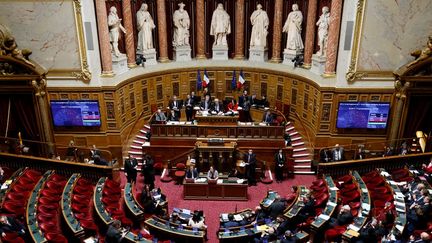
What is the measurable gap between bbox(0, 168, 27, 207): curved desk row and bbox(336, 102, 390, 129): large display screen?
1250cm

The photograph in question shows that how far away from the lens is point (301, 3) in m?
19.7

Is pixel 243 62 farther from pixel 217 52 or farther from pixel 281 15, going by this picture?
pixel 281 15

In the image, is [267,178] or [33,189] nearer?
[33,189]

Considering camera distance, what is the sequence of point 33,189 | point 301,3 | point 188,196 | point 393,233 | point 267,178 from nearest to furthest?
1. point 393,233
2. point 33,189
3. point 188,196
4. point 267,178
5. point 301,3

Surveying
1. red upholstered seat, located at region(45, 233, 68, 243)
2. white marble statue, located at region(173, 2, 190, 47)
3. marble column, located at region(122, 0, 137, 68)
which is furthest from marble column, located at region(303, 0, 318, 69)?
red upholstered seat, located at region(45, 233, 68, 243)

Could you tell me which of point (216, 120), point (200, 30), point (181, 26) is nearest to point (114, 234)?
point (216, 120)

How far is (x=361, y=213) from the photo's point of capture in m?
12.5

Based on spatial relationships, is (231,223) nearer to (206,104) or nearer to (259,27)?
(206,104)

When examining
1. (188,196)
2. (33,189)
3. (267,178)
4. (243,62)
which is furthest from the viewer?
(243,62)

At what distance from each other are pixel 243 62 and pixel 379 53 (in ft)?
23.1

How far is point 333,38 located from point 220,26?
6.39 m

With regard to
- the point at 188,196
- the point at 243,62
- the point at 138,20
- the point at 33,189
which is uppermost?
the point at 138,20

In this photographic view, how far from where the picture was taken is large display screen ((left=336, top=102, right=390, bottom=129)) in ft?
54.6

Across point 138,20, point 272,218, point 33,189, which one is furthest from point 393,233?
point 138,20
